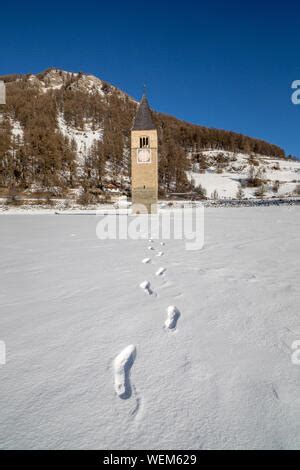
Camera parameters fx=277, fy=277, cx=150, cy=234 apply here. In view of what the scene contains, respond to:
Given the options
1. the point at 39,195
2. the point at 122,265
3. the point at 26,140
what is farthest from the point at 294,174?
the point at 122,265

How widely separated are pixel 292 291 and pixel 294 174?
56651 millimetres

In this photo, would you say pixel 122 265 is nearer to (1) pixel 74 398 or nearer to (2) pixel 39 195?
(1) pixel 74 398

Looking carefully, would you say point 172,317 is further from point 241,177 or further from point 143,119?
point 241,177

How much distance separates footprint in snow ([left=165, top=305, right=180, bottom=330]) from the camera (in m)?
1.91

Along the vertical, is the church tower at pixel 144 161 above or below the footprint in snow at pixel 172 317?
above

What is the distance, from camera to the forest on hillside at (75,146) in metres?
43.4

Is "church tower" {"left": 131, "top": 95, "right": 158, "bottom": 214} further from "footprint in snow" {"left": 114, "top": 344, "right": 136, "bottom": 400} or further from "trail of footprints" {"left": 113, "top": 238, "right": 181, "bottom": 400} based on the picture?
"footprint in snow" {"left": 114, "top": 344, "right": 136, "bottom": 400}

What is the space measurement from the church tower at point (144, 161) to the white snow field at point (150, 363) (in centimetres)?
2266

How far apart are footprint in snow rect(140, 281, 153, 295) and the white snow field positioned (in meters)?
0.05

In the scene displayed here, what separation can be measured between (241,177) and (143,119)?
29.3m
